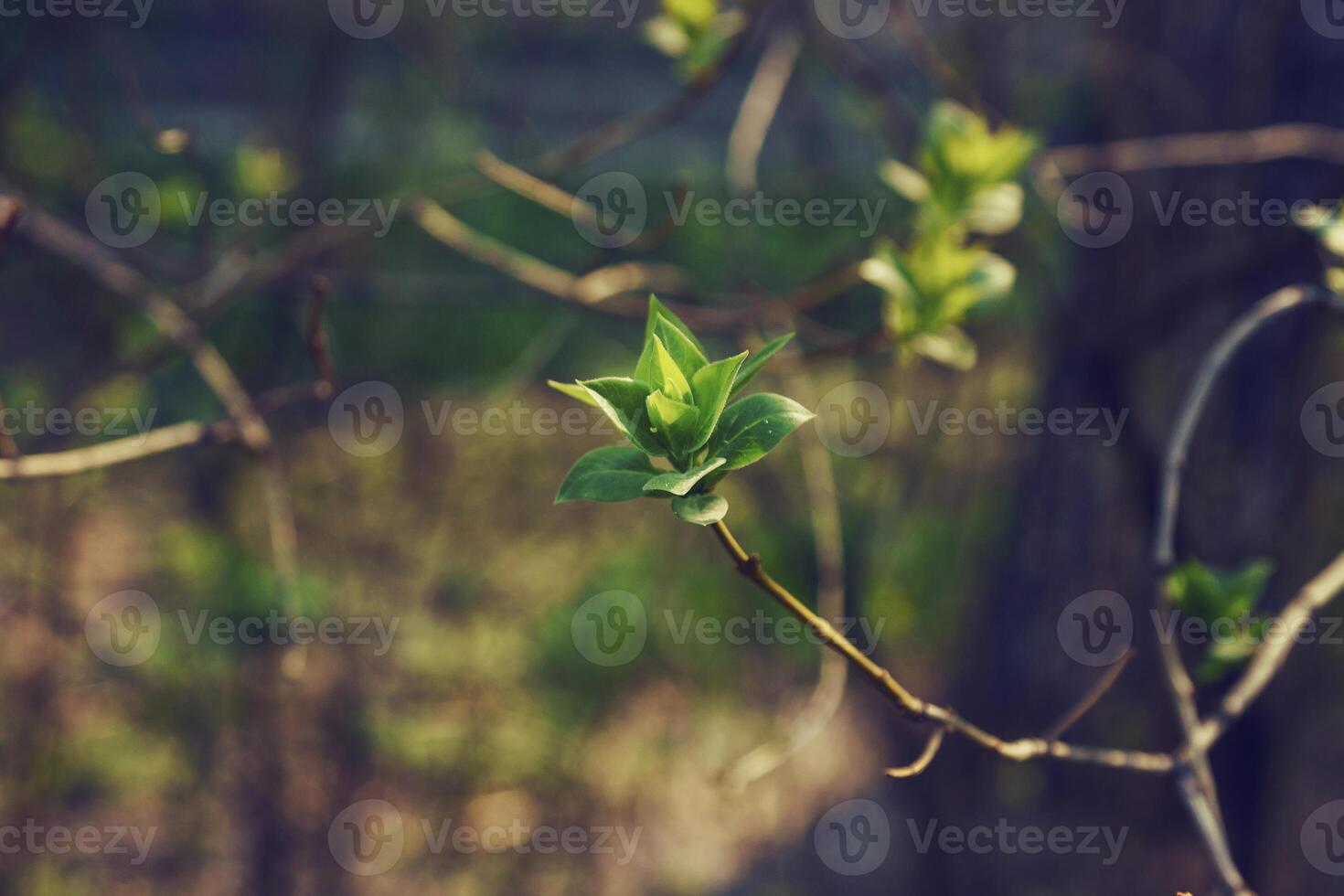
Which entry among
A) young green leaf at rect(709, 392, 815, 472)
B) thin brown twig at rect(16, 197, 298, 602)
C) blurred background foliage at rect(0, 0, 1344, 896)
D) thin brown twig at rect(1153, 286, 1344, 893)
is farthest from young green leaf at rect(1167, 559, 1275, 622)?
thin brown twig at rect(16, 197, 298, 602)

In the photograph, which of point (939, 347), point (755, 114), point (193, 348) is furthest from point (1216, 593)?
point (193, 348)

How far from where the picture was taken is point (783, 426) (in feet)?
1.77

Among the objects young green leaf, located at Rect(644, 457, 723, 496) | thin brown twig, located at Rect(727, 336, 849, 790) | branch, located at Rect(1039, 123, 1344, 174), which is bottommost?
thin brown twig, located at Rect(727, 336, 849, 790)

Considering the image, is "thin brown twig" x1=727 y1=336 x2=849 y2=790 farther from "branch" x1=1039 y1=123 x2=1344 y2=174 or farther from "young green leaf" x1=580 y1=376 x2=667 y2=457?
"branch" x1=1039 y1=123 x2=1344 y2=174

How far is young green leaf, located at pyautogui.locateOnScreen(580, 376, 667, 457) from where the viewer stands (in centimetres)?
56

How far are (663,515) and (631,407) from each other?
249 centimetres

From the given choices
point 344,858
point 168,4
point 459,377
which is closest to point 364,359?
point 459,377

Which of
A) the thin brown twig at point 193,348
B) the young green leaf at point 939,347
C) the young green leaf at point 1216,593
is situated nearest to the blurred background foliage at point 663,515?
the young green leaf at point 939,347

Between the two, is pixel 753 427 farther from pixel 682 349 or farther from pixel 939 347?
pixel 939 347

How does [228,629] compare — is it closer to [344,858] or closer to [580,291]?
[344,858]

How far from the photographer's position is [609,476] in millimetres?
571

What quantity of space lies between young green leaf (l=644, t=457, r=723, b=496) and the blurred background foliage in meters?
0.51

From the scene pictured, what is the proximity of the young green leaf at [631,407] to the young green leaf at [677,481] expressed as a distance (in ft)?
0.14

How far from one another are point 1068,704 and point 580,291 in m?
1.28
